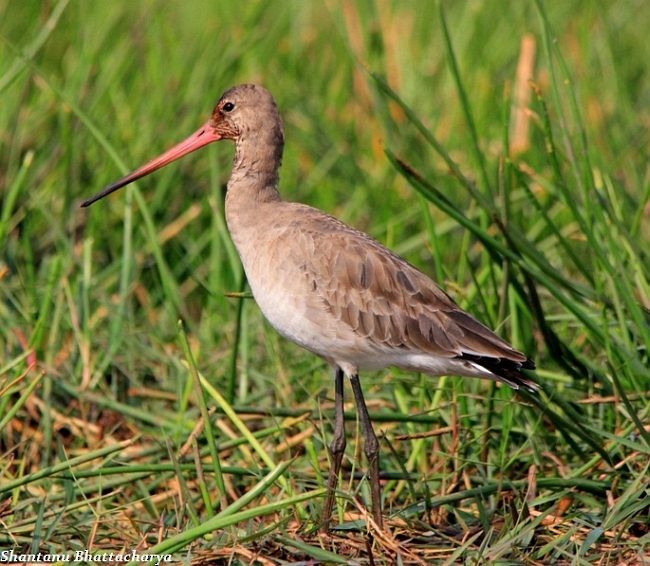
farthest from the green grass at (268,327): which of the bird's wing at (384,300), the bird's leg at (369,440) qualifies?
the bird's wing at (384,300)

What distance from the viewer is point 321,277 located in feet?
14.4

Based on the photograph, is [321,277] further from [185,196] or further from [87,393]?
[185,196]

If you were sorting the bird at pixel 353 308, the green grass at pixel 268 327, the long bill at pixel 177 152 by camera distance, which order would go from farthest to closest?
the long bill at pixel 177 152, the bird at pixel 353 308, the green grass at pixel 268 327

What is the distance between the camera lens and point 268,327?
18.5 ft

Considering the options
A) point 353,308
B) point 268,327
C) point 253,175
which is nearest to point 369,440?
point 353,308

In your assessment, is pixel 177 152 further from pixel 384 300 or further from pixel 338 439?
pixel 338 439

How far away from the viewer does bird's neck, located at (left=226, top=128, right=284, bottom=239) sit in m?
4.65

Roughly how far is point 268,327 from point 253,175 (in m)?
1.13

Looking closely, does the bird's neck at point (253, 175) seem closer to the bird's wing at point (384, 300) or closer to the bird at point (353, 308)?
the bird at point (353, 308)

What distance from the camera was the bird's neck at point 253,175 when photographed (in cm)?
465

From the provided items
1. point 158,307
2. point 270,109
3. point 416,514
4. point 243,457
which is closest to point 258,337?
point 158,307

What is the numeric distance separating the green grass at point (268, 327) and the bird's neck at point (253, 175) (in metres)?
0.35

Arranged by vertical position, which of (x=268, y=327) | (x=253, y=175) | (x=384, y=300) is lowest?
(x=268, y=327)

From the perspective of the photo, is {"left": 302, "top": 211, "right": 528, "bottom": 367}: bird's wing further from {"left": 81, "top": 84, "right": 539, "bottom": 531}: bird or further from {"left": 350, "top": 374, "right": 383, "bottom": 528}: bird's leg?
{"left": 350, "top": 374, "right": 383, "bottom": 528}: bird's leg
